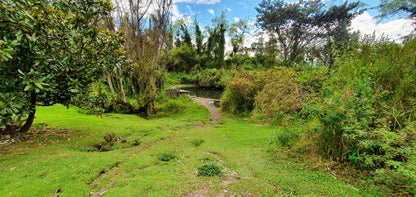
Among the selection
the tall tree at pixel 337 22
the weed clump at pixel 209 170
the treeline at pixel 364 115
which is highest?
the tall tree at pixel 337 22

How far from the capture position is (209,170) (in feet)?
9.50

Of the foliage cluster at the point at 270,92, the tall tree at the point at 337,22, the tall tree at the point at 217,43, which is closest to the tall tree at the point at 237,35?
the tall tree at the point at 217,43

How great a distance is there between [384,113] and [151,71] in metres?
9.82

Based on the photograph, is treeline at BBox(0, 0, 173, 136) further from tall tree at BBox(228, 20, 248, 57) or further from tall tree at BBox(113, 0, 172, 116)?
tall tree at BBox(228, 20, 248, 57)

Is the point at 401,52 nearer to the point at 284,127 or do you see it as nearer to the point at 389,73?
the point at 389,73

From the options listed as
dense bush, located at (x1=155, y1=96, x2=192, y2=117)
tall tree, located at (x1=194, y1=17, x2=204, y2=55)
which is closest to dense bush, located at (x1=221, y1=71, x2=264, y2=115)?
dense bush, located at (x1=155, y1=96, x2=192, y2=117)

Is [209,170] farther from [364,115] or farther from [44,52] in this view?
[44,52]

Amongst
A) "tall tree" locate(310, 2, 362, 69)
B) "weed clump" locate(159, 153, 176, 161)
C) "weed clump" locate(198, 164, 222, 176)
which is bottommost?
"weed clump" locate(159, 153, 176, 161)

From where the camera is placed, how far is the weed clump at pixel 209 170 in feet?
9.20

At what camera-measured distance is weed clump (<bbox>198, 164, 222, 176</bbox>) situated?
2.80 metres

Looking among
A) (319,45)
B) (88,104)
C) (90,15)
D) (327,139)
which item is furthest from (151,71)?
(319,45)

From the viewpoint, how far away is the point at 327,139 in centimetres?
305

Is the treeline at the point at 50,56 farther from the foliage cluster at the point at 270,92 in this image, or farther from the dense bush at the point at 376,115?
the dense bush at the point at 376,115

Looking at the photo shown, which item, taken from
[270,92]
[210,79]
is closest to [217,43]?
[210,79]
